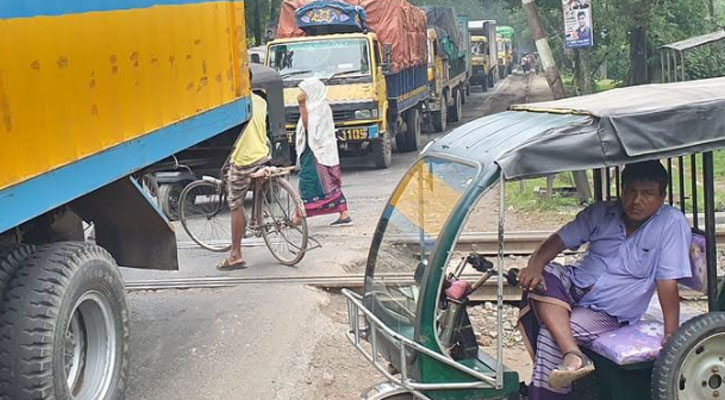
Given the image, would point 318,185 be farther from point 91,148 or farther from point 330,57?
point 91,148

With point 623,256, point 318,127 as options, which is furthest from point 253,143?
point 623,256

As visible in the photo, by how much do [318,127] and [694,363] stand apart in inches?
247

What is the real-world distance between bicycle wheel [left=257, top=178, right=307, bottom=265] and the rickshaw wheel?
14.6ft

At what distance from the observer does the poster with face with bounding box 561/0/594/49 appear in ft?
34.6

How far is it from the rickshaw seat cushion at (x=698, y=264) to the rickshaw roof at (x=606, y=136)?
0.70 metres

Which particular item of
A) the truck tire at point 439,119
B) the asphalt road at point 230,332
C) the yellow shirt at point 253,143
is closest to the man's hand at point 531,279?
the asphalt road at point 230,332

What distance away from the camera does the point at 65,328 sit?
4.11 m

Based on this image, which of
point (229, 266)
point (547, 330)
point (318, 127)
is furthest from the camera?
point (318, 127)

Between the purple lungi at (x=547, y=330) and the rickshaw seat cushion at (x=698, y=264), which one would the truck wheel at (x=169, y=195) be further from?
the rickshaw seat cushion at (x=698, y=264)

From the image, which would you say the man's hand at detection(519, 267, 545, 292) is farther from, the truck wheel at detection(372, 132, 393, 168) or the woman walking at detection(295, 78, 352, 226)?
the truck wheel at detection(372, 132, 393, 168)

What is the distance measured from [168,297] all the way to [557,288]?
3.75m

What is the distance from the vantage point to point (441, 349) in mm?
4246

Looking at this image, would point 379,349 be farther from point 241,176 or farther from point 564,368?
point 241,176

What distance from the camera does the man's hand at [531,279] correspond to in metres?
4.51
